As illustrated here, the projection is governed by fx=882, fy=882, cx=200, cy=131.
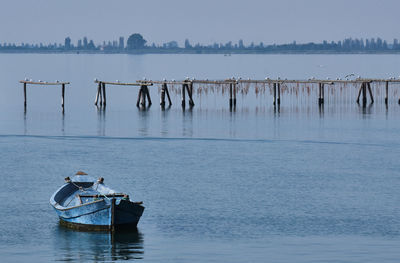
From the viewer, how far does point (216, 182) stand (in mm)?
49094

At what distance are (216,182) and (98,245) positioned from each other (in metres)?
16.1

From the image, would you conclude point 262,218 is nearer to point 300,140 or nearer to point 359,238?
point 359,238

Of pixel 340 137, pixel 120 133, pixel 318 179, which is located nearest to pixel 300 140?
pixel 340 137

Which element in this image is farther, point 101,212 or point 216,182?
point 216,182

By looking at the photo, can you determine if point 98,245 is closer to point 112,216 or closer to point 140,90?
point 112,216

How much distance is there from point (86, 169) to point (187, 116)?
132ft

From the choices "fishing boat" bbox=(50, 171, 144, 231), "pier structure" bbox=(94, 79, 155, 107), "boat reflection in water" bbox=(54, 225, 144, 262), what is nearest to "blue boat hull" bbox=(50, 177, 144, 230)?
"fishing boat" bbox=(50, 171, 144, 231)

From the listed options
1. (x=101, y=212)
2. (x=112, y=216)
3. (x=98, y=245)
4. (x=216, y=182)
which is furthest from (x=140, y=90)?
(x=98, y=245)

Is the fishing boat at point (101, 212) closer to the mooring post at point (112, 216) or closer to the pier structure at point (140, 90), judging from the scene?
the mooring post at point (112, 216)

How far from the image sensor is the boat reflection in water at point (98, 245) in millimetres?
32156

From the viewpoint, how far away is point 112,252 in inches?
1292

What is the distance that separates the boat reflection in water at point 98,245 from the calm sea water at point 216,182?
0.05 meters

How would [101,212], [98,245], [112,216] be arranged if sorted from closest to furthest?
[98,245] < [112,216] < [101,212]

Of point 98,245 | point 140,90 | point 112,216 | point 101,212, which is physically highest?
point 140,90
